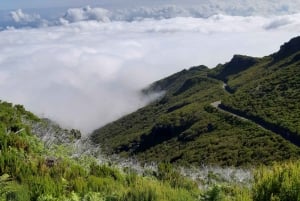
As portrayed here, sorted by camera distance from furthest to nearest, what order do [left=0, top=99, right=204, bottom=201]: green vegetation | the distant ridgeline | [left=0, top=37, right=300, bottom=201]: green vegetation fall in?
the distant ridgeline → [left=0, top=99, right=204, bottom=201]: green vegetation → [left=0, top=37, right=300, bottom=201]: green vegetation

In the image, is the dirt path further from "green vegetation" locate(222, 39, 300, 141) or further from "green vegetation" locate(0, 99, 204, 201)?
"green vegetation" locate(0, 99, 204, 201)

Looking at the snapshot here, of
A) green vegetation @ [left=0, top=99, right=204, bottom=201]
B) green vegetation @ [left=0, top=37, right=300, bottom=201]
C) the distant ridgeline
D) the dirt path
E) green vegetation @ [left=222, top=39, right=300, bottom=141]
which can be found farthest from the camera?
green vegetation @ [left=222, top=39, right=300, bottom=141]

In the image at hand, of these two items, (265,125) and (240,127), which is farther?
(240,127)

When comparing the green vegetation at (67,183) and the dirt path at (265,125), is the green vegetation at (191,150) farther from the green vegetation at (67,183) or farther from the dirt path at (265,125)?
the dirt path at (265,125)

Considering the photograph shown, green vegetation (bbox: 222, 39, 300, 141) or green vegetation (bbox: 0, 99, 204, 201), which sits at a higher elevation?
green vegetation (bbox: 222, 39, 300, 141)

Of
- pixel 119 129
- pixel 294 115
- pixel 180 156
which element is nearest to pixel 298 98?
pixel 294 115

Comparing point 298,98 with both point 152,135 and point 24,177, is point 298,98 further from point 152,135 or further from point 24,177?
point 24,177

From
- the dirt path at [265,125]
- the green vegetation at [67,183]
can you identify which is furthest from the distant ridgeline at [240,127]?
the green vegetation at [67,183]

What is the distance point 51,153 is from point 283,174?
47.1ft

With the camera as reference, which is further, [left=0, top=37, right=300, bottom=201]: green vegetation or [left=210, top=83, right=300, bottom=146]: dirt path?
[left=210, top=83, right=300, bottom=146]: dirt path

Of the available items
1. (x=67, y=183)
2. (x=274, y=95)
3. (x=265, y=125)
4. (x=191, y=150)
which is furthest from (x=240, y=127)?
(x=67, y=183)

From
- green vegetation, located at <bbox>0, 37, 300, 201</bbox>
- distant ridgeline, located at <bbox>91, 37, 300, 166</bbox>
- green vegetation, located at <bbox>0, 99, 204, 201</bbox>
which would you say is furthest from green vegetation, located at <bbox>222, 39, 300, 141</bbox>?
green vegetation, located at <bbox>0, 99, 204, 201</bbox>

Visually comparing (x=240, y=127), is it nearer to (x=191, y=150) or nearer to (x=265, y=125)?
(x=265, y=125)

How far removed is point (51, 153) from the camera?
890 inches
